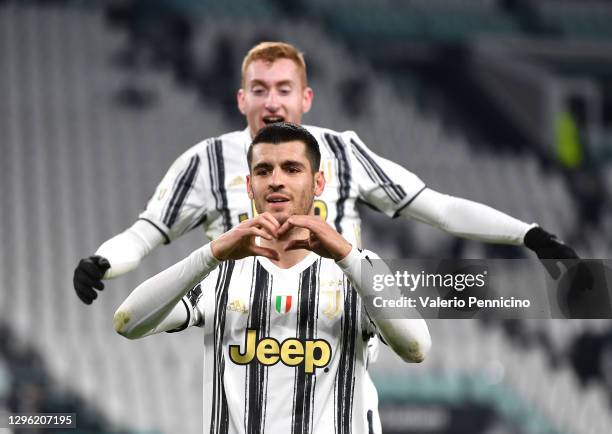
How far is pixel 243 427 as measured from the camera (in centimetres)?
299

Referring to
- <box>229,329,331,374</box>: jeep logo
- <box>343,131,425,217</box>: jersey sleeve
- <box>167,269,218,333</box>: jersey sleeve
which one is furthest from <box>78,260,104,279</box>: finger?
<box>343,131,425,217</box>: jersey sleeve

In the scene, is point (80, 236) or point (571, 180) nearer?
point (80, 236)

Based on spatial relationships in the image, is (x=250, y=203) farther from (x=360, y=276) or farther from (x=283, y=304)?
(x=360, y=276)

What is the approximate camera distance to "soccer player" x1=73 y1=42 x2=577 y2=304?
154 inches

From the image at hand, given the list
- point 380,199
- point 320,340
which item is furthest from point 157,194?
point 320,340

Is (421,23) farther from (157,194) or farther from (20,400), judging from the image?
(157,194)

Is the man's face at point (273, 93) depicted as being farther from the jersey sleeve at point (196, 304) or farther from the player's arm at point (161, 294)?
the player's arm at point (161, 294)

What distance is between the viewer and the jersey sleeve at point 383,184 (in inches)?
159

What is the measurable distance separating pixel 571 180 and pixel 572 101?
1.36 metres

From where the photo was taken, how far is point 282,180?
2.92m

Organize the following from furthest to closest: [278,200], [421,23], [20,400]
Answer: [421,23] < [20,400] < [278,200]

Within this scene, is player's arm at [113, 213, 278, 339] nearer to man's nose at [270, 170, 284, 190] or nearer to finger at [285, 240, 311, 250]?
finger at [285, 240, 311, 250]

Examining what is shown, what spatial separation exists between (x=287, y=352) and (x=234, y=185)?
111cm

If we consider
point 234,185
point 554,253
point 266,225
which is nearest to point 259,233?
point 266,225
